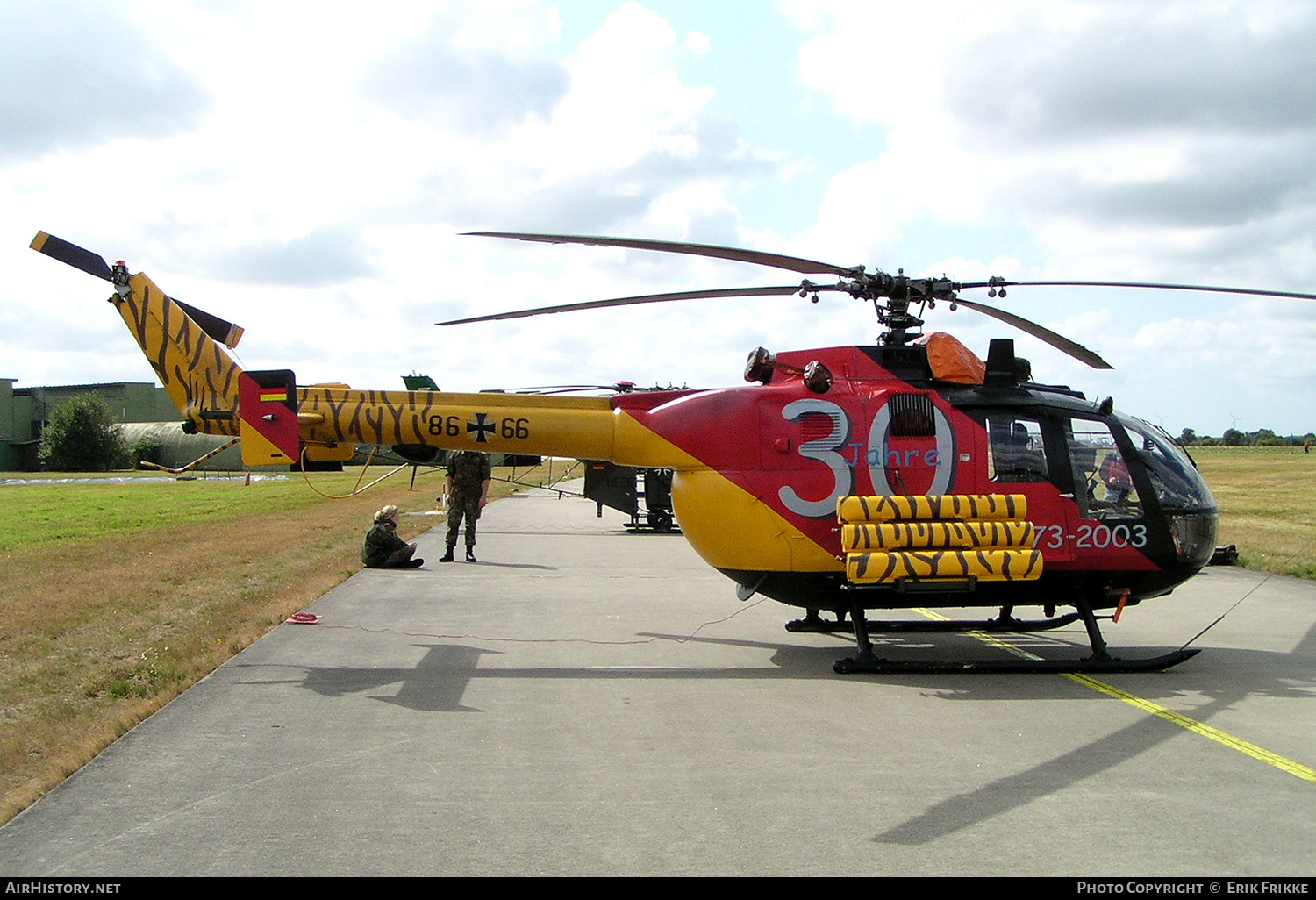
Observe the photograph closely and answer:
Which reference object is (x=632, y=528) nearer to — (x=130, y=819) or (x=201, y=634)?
(x=201, y=634)

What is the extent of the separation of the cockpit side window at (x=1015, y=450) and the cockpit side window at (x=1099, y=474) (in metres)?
0.30

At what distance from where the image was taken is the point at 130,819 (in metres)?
4.93

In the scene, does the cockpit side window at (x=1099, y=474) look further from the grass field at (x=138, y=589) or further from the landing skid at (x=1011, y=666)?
the grass field at (x=138, y=589)

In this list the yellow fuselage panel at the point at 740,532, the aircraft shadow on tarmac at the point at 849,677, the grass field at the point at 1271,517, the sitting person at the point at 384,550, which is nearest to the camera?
the aircraft shadow on tarmac at the point at 849,677

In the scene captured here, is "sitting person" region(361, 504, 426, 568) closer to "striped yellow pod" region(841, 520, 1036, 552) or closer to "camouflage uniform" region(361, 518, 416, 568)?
"camouflage uniform" region(361, 518, 416, 568)

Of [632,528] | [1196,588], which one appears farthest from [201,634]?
[632,528]

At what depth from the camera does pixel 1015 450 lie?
9133 mm

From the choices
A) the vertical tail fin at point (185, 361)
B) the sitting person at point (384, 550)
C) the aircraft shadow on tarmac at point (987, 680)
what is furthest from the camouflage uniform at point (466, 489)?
the aircraft shadow on tarmac at point (987, 680)

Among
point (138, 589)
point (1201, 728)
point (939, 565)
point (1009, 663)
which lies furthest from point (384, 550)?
point (1201, 728)

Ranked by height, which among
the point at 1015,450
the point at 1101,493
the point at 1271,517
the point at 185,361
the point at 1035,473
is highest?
the point at 185,361

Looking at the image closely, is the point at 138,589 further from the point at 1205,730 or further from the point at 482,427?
the point at 1205,730

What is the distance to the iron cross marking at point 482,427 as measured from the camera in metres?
Answer: 9.56

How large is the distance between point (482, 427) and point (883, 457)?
12.4ft

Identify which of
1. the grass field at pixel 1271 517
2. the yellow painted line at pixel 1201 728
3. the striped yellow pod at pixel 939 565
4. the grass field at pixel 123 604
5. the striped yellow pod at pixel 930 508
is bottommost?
the grass field at pixel 123 604
